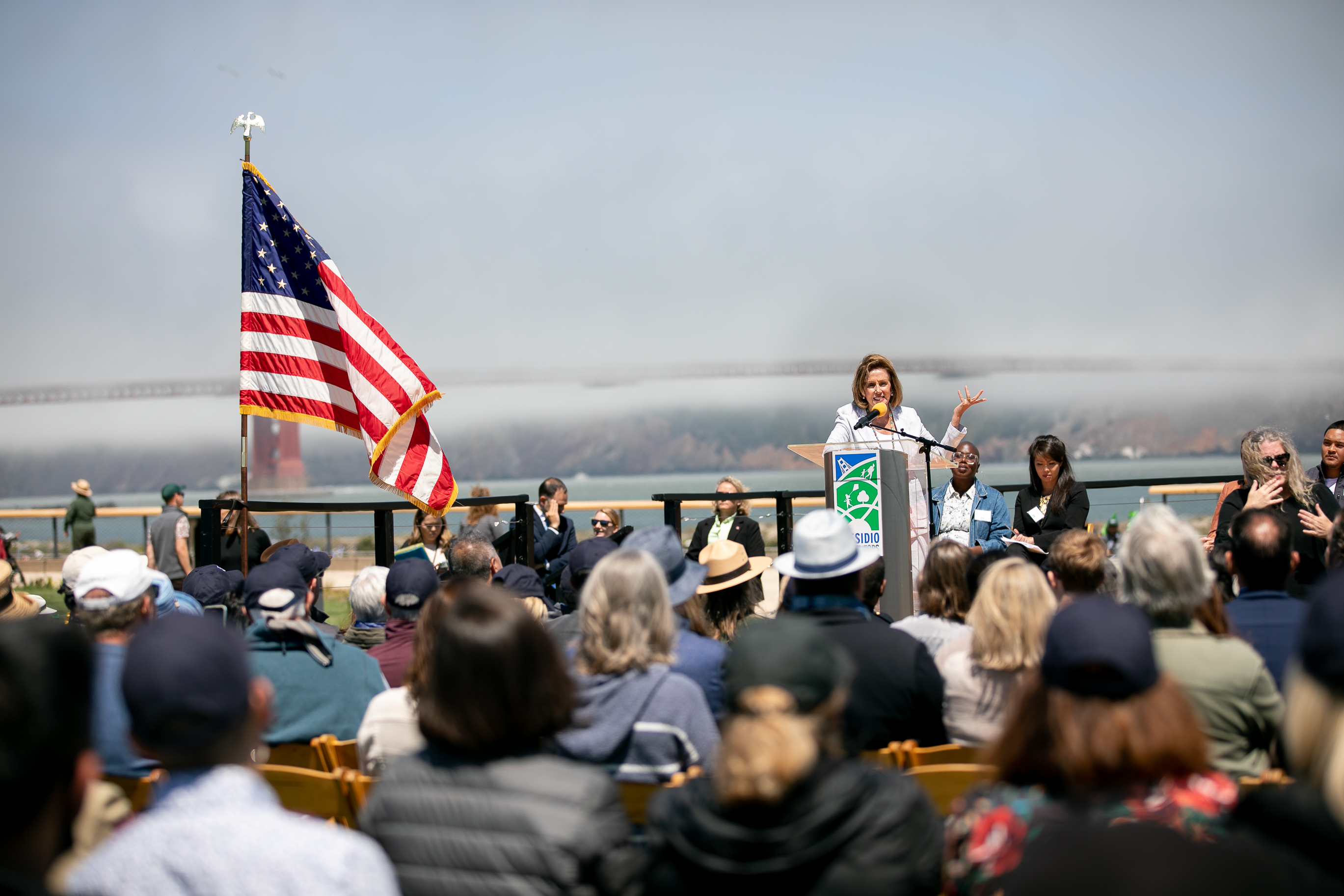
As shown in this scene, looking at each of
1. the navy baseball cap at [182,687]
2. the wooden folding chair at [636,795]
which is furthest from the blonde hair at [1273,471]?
the navy baseball cap at [182,687]

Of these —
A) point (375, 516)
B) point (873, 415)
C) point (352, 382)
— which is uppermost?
point (352, 382)

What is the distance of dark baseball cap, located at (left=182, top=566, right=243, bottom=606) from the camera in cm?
560

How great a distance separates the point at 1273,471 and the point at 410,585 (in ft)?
14.8

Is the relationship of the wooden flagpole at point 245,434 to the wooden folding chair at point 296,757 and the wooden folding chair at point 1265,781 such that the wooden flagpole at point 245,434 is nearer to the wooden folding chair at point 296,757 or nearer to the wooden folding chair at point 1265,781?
the wooden folding chair at point 296,757

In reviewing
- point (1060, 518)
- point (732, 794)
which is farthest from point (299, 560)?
point (1060, 518)

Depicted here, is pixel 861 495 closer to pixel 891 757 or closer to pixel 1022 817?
pixel 891 757

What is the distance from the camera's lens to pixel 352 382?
6621 millimetres

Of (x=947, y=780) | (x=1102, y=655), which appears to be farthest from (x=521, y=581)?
(x=1102, y=655)

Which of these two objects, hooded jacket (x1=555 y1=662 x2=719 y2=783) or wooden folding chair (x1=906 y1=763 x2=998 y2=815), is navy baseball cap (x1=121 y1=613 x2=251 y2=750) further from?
wooden folding chair (x1=906 y1=763 x2=998 y2=815)

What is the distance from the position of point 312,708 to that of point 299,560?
48.3 inches

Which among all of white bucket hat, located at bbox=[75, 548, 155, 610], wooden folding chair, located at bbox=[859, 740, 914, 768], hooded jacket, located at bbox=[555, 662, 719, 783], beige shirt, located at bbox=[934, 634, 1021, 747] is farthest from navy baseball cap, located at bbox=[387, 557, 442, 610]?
beige shirt, located at bbox=[934, 634, 1021, 747]

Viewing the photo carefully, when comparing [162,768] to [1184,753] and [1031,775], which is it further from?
[1184,753]

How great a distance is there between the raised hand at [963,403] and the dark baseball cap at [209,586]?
443cm

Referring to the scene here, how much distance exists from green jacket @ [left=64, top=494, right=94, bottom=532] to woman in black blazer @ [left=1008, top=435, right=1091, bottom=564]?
36.8 feet
